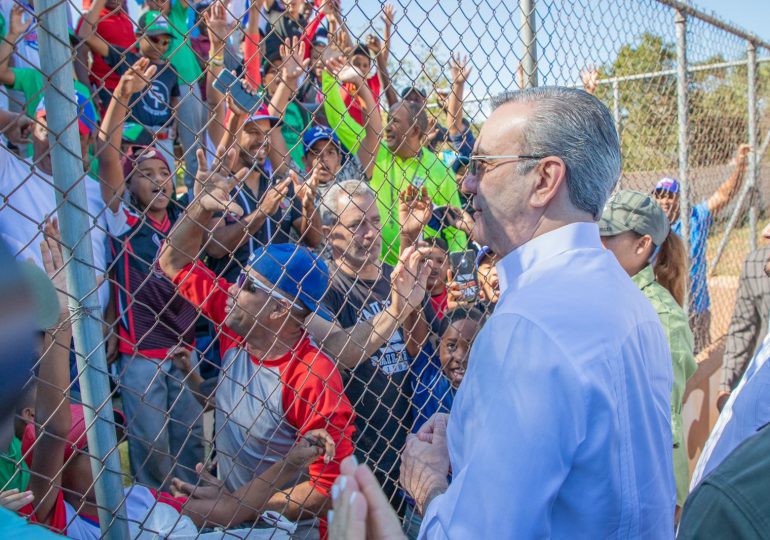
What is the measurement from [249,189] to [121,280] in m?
0.81

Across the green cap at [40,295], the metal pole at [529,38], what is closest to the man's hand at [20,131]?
the metal pole at [529,38]

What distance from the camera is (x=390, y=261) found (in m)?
3.89

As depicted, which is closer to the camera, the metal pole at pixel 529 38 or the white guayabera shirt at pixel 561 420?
the white guayabera shirt at pixel 561 420

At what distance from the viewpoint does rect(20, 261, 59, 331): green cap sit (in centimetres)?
76

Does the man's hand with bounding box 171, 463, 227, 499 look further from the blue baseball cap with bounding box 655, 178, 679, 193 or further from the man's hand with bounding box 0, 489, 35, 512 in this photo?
the blue baseball cap with bounding box 655, 178, 679, 193

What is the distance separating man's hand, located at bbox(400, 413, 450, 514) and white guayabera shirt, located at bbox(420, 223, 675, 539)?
24cm

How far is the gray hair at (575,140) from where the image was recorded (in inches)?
61.8

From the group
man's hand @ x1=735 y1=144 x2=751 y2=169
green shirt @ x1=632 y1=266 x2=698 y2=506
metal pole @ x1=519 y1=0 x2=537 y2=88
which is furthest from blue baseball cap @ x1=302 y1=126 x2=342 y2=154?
man's hand @ x1=735 y1=144 x2=751 y2=169

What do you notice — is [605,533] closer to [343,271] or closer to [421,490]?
[421,490]

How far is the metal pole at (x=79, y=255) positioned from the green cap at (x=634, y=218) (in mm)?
2069

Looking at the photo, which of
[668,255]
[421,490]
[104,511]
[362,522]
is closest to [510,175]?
[421,490]

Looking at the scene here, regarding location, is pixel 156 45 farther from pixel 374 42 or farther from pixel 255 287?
pixel 255 287

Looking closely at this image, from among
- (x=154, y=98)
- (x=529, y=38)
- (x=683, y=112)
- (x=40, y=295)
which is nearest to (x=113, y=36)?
(x=154, y=98)

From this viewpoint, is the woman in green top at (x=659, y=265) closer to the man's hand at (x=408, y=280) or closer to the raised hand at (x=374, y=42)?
the man's hand at (x=408, y=280)
